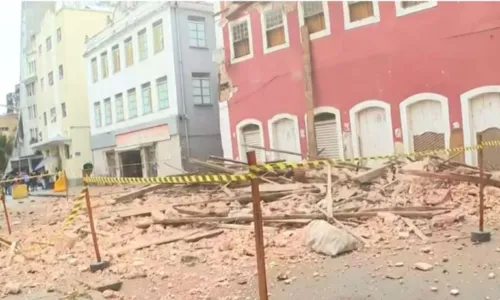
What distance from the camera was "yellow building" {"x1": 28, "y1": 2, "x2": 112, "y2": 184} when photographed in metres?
39.2

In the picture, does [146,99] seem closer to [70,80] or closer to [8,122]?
[70,80]

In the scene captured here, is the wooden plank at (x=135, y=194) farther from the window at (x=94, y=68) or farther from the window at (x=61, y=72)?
the window at (x=61, y=72)

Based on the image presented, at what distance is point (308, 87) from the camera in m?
18.2

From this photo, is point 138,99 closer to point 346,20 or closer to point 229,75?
point 229,75

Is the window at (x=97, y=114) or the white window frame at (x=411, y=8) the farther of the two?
the window at (x=97, y=114)

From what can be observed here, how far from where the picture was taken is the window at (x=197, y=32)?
87.6 feet

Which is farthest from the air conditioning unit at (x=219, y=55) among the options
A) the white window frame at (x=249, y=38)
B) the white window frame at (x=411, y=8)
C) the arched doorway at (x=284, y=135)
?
the white window frame at (x=411, y=8)

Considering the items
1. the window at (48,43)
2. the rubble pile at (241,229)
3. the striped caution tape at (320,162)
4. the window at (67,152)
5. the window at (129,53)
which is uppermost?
the window at (48,43)

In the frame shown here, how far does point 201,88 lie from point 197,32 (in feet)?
9.82

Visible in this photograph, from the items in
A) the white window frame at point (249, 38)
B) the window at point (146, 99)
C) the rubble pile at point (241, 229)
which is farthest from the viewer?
the window at point (146, 99)

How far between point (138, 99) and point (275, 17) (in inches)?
499

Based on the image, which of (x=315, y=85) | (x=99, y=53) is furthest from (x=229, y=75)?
(x=99, y=53)

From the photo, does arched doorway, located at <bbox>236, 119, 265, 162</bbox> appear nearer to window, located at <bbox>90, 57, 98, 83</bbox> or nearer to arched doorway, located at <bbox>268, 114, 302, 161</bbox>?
arched doorway, located at <bbox>268, 114, 302, 161</bbox>

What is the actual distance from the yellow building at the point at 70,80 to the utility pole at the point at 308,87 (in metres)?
24.3
